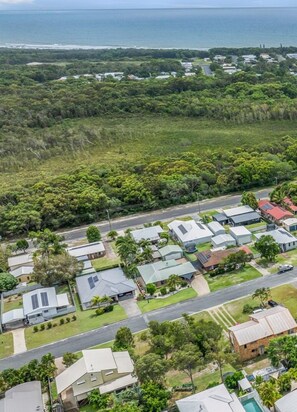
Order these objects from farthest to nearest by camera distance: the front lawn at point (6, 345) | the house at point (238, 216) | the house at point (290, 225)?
the house at point (238, 216) < the house at point (290, 225) < the front lawn at point (6, 345)

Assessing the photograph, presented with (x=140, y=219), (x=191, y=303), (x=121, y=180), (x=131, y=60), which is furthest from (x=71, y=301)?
(x=131, y=60)

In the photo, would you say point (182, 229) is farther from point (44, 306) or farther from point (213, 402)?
point (213, 402)

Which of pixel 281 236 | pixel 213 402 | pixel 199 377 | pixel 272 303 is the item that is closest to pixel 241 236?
pixel 281 236

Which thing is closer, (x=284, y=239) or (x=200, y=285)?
(x=200, y=285)

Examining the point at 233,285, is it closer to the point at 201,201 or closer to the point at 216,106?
the point at 201,201

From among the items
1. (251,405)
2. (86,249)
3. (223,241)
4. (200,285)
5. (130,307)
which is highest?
(223,241)

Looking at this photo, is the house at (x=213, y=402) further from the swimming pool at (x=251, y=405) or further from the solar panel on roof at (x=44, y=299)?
the solar panel on roof at (x=44, y=299)

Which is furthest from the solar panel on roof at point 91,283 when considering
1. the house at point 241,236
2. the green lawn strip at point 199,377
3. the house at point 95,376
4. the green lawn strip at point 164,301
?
the house at point 241,236
